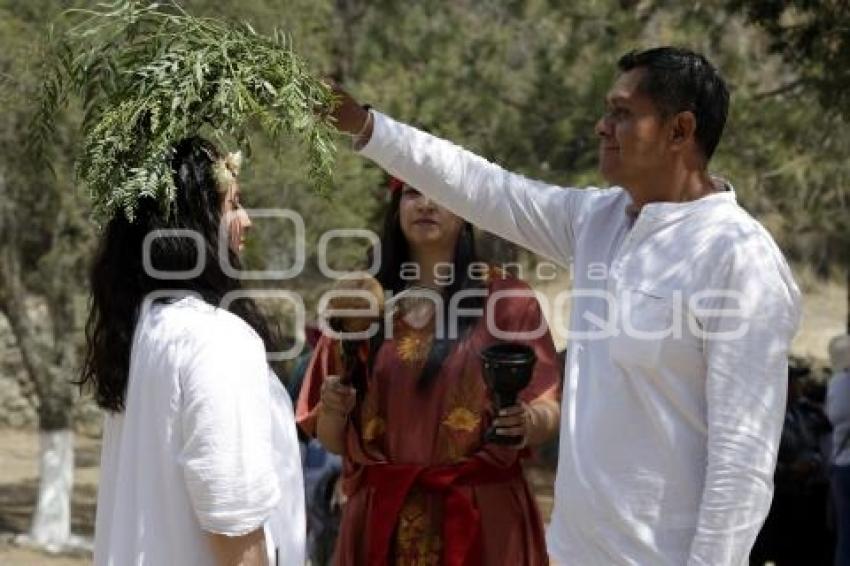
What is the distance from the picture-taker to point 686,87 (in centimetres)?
319

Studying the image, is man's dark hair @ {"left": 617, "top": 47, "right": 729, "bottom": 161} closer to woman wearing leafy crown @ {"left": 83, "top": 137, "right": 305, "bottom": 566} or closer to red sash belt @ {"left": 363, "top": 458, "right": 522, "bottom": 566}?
woman wearing leafy crown @ {"left": 83, "top": 137, "right": 305, "bottom": 566}

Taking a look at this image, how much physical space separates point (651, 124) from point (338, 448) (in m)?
1.60

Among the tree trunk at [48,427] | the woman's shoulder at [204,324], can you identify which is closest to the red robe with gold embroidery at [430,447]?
the woman's shoulder at [204,324]

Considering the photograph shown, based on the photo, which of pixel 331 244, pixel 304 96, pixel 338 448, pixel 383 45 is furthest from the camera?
pixel 383 45

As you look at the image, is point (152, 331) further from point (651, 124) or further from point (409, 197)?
point (409, 197)

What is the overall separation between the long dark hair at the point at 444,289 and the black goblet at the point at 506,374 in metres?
0.21

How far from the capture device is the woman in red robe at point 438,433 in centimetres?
426

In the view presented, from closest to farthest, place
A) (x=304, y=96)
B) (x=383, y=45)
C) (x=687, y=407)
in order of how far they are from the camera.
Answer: (x=687, y=407), (x=304, y=96), (x=383, y=45)

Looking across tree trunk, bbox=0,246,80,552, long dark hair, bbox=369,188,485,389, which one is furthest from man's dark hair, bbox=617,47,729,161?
tree trunk, bbox=0,246,80,552

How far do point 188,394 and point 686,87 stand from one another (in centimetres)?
114

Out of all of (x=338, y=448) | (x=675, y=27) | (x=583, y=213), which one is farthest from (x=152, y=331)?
(x=675, y=27)

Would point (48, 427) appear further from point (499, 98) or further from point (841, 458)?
point (841, 458)

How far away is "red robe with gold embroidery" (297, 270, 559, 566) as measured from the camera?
4277 mm

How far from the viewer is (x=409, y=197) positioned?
14.9 ft
